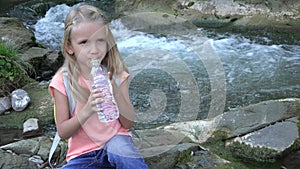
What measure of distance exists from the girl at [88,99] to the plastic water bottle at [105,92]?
0.18 feet

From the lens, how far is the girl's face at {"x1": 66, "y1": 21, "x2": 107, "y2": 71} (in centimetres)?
224

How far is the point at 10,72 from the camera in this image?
5.05 meters

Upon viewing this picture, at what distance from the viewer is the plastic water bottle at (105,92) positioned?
210cm

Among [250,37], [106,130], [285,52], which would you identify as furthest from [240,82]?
[106,130]

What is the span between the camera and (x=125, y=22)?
870 centimetres

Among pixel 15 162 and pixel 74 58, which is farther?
pixel 15 162

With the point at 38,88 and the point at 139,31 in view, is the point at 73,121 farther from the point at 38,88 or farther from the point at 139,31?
the point at 139,31

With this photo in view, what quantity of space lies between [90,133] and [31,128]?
2.29 metres

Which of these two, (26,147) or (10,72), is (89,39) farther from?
(10,72)

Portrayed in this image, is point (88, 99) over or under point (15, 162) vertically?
over

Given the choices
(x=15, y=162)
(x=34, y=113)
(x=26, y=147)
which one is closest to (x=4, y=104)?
(x=34, y=113)

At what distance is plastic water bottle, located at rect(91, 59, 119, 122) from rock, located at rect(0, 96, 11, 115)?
9.41 ft

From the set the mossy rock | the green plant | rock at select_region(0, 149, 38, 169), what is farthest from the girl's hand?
the green plant

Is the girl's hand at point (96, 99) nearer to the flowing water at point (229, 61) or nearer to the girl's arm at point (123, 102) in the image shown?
the girl's arm at point (123, 102)
